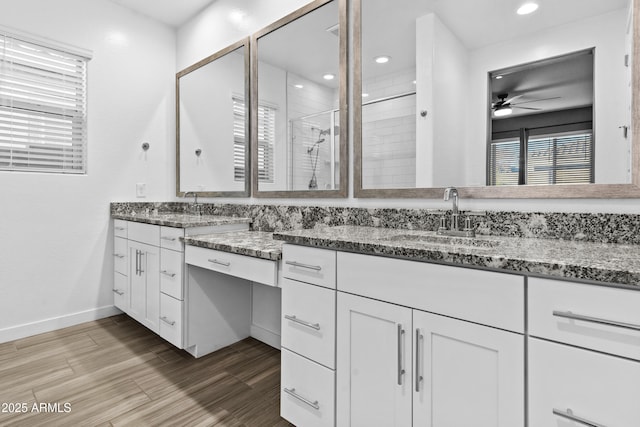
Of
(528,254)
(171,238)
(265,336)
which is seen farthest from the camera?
(265,336)

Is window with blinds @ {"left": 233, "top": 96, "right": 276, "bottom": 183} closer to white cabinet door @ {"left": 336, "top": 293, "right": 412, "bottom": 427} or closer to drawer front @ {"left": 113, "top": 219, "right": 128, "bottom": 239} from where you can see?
drawer front @ {"left": 113, "top": 219, "right": 128, "bottom": 239}

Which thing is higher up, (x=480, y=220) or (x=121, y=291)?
(x=480, y=220)

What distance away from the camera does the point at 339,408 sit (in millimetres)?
1247

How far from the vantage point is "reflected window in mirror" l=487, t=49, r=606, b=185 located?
4.10 ft

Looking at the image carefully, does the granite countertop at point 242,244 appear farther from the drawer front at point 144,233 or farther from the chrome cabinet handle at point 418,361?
the chrome cabinet handle at point 418,361

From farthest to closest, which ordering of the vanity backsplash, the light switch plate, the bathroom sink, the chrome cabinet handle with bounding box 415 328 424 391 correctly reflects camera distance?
the light switch plate, the bathroom sink, the vanity backsplash, the chrome cabinet handle with bounding box 415 328 424 391

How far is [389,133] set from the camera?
174cm

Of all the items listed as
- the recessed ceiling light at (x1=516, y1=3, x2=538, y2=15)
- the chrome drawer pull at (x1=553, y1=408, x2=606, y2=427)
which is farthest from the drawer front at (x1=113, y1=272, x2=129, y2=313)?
the recessed ceiling light at (x1=516, y1=3, x2=538, y2=15)

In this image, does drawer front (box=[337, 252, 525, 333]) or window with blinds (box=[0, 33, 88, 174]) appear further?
window with blinds (box=[0, 33, 88, 174])

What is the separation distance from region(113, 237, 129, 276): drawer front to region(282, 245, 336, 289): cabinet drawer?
6.09ft

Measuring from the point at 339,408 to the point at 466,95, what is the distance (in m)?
1.40

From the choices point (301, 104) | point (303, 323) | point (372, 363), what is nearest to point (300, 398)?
point (303, 323)

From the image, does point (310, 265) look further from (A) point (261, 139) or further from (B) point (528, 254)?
(A) point (261, 139)

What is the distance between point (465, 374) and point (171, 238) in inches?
70.4
